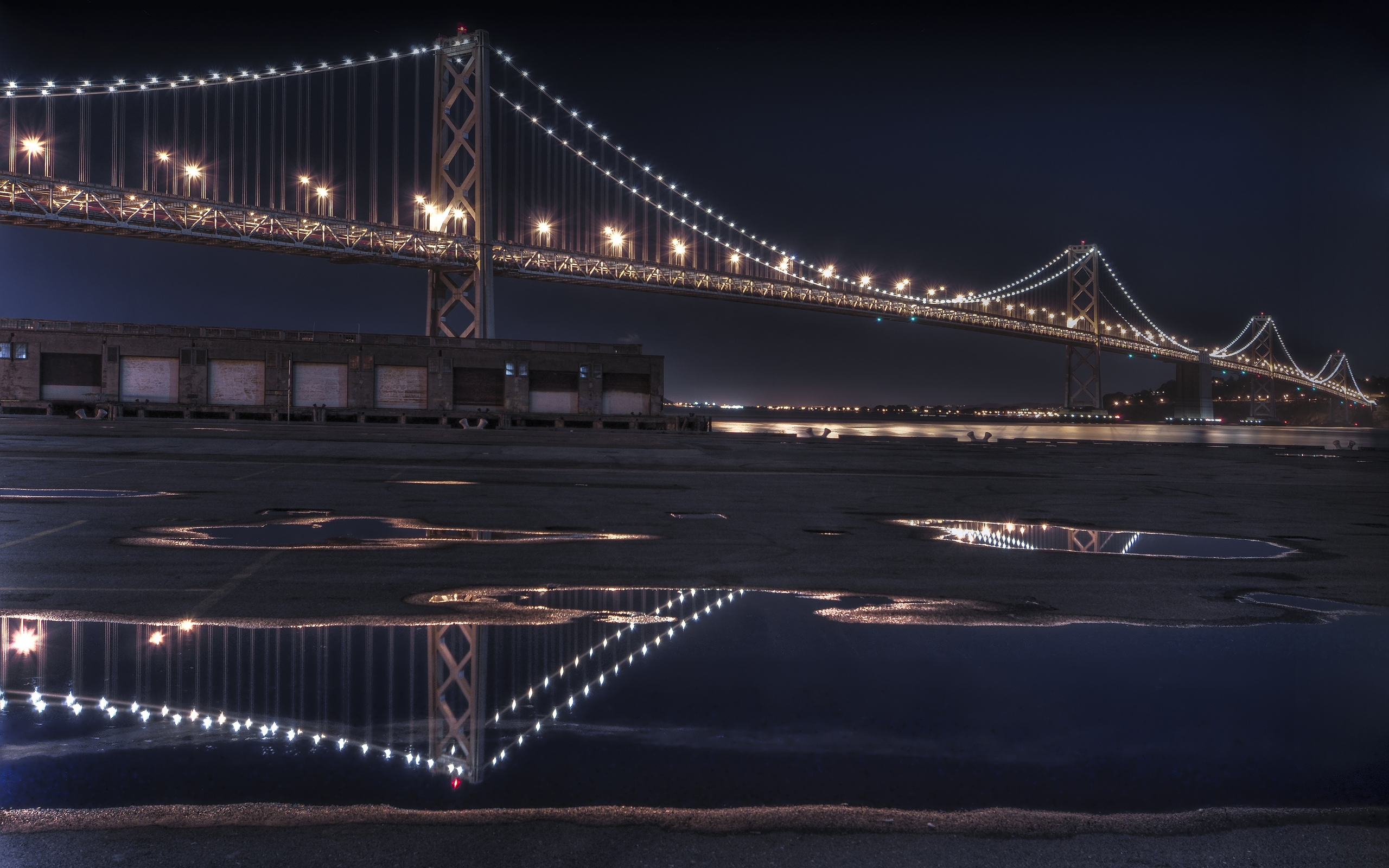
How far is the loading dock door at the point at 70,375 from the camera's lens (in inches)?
1806

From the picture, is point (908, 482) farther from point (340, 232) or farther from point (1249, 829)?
point (340, 232)

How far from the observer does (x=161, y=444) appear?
22.5 metres

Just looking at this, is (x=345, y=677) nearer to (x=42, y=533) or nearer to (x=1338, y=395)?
(x=42, y=533)

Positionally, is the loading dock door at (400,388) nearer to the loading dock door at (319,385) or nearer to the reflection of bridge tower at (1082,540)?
the loading dock door at (319,385)

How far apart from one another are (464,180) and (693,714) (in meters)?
74.7

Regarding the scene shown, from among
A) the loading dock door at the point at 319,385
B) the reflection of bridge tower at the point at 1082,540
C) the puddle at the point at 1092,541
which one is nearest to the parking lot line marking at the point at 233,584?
the puddle at the point at 1092,541

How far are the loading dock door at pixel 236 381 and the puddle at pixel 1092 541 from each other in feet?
148

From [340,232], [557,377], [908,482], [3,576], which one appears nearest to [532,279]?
[340,232]

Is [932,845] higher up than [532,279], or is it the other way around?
[532,279]

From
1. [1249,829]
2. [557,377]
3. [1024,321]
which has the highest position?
[1024,321]

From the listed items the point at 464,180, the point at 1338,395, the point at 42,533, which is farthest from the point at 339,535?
the point at 1338,395

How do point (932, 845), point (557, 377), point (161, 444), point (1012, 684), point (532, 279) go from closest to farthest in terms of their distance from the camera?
point (932, 845)
point (1012, 684)
point (161, 444)
point (557, 377)
point (532, 279)

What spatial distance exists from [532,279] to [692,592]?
7490cm

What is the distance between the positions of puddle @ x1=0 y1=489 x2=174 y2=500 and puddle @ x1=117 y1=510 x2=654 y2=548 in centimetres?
345
